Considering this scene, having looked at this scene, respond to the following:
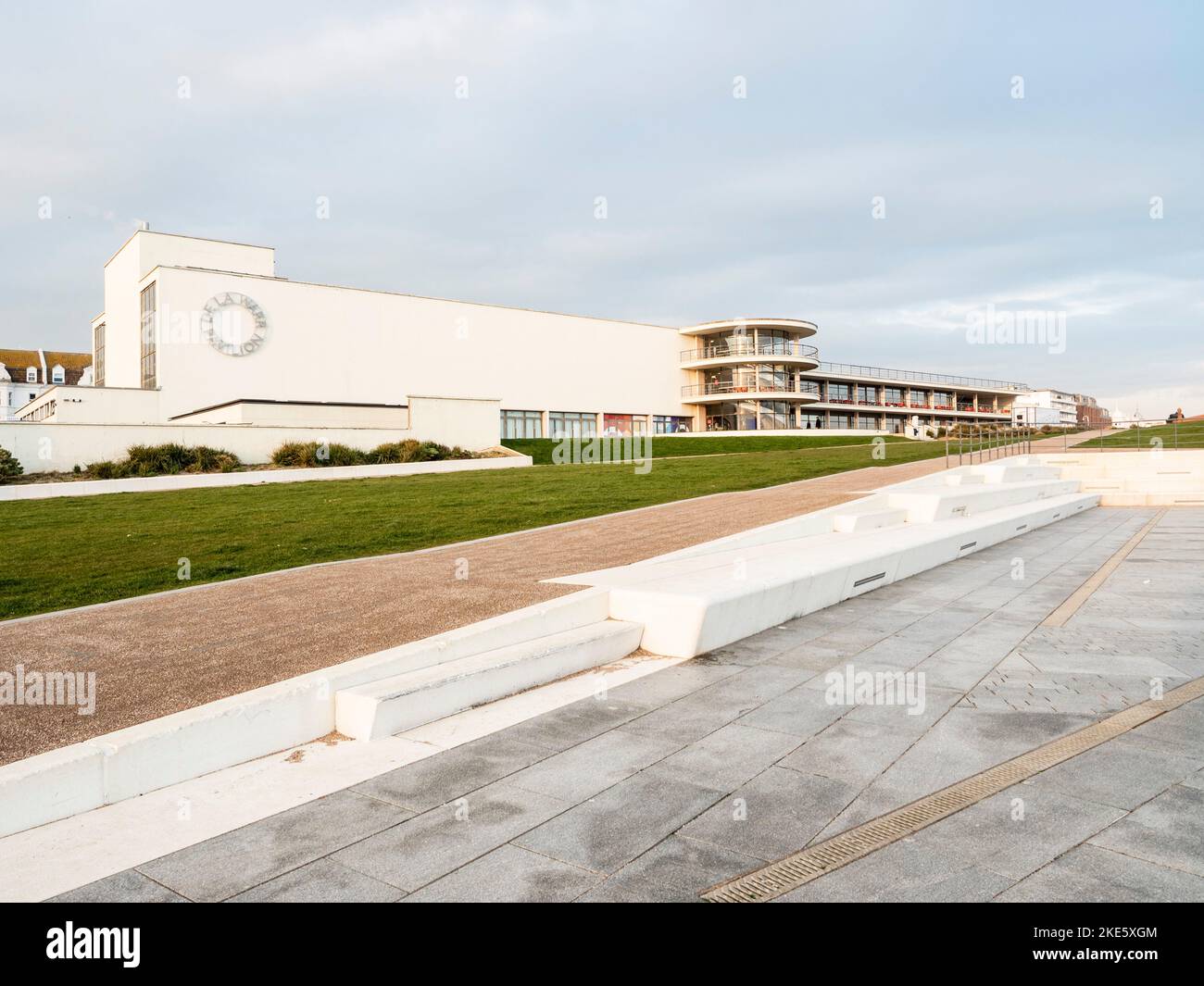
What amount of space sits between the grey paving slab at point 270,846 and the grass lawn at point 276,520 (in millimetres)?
5587

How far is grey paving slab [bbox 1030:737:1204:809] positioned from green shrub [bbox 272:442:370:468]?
27.1 m

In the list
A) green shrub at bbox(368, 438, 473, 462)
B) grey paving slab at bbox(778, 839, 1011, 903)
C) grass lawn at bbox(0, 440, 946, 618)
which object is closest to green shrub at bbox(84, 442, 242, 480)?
grass lawn at bbox(0, 440, 946, 618)

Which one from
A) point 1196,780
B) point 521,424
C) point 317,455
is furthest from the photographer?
point 521,424

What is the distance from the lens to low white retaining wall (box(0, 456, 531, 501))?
21250mm

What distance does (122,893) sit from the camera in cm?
338

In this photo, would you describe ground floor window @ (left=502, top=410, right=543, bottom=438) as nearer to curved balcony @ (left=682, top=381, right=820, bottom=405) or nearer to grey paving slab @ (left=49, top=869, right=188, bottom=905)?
curved balcony @ (left=682, top=381, right=820, bottom=405)

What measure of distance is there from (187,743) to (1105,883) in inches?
184

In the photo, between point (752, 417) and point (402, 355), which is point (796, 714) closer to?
point (402, 355)

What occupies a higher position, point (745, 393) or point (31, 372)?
point (31, 372)

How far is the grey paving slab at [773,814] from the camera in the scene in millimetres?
3729
